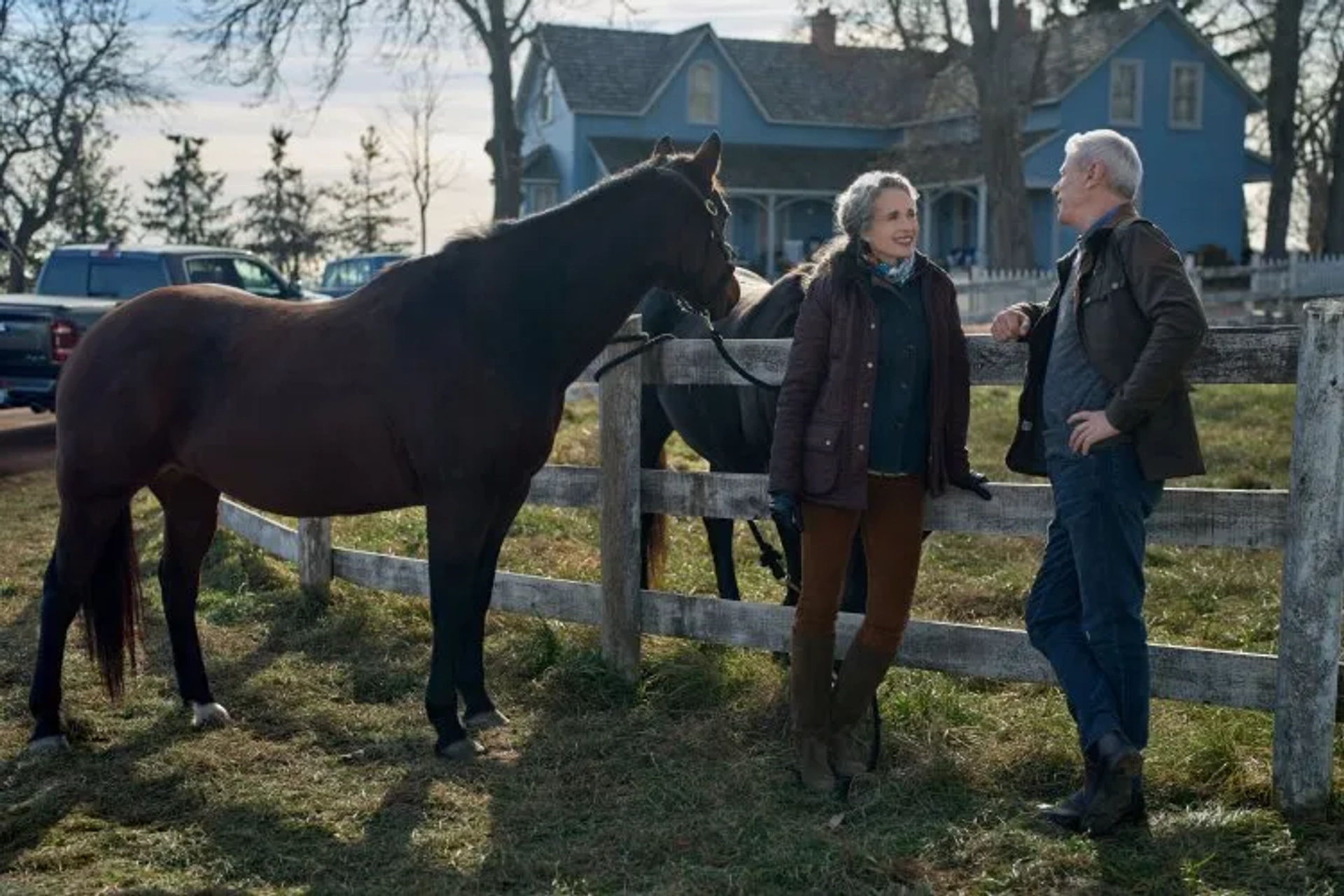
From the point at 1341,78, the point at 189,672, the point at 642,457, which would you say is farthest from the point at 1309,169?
the point at 189,672

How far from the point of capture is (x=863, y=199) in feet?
13.5

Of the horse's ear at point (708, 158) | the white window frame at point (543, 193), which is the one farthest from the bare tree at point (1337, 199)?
the horse's ear at point (708, 158)

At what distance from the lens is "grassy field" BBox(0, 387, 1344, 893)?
3816mm

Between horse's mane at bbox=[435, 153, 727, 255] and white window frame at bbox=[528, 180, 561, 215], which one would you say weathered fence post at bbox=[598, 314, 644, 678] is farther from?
white window frame at bbox=[528, 180, 561, 215]

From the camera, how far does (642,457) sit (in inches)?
297

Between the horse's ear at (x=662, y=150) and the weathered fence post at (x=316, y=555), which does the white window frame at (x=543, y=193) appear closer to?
the weathered fence post at (x=316, y=555)

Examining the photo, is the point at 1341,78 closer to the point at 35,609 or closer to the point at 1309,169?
the point at 1309,169

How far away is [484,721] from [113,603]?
1.56 metres

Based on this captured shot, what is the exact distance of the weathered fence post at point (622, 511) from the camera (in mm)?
5688

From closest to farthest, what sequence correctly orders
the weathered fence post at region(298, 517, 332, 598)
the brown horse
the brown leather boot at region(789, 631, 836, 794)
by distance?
the brown leather boot at region(789, 631, 836, 794)
the brown horse
the weathered fence post at region(298, 517, 332, 598)

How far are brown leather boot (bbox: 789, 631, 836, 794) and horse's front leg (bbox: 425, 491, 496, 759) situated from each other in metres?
1.26

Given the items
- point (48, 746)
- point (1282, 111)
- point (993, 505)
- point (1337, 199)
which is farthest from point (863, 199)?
point (1337, 199)

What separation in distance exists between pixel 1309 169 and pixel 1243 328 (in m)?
44.1

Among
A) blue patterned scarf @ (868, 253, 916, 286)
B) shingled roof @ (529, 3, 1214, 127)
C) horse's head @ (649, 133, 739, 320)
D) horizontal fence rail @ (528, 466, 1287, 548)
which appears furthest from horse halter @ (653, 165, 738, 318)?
shingled roof @ (529, 3, 1214, 127)
